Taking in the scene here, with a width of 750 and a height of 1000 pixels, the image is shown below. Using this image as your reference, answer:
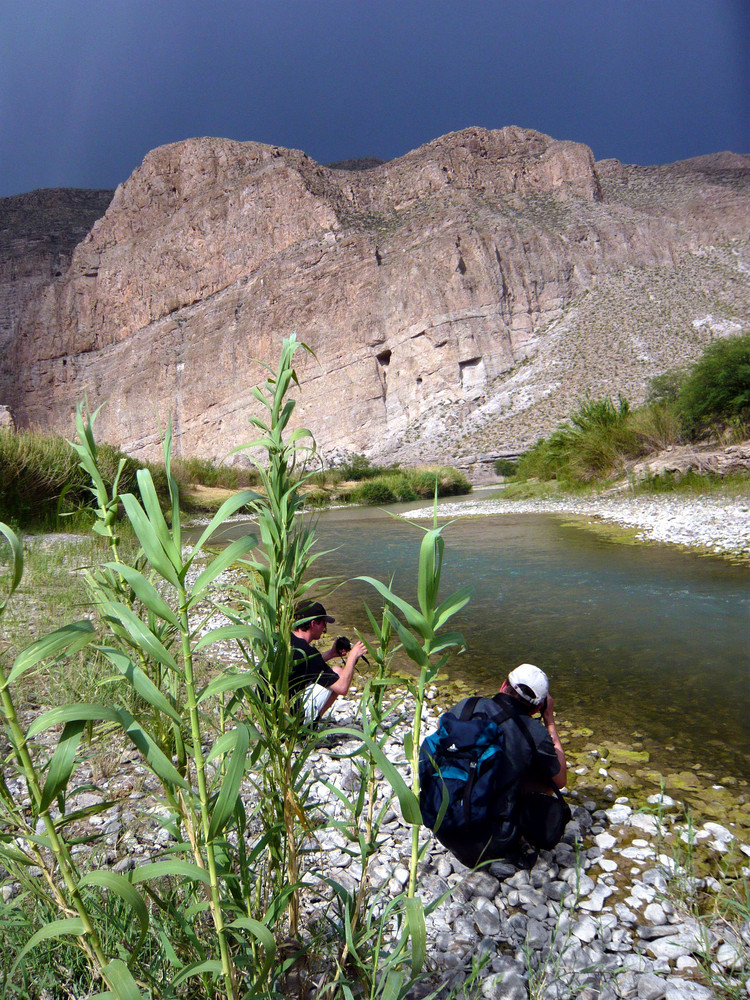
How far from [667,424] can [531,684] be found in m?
12.7

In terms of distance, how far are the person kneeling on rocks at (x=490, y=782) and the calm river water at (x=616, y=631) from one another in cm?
80

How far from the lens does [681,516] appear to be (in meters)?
8.99

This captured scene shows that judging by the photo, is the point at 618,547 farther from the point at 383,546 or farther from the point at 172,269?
the point at 172,269

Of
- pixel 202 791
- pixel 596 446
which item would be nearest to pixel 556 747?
pixel 202 791

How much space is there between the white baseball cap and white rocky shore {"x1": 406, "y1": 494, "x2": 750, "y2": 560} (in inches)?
210

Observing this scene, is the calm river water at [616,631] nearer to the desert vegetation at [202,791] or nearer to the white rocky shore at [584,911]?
the desert vegetation at [202,791]

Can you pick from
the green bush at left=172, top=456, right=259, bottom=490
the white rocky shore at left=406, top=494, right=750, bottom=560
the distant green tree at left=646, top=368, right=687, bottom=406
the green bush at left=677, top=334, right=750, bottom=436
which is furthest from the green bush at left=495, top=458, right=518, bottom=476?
the green bush at left=677, top=334, right=750, bottom=436

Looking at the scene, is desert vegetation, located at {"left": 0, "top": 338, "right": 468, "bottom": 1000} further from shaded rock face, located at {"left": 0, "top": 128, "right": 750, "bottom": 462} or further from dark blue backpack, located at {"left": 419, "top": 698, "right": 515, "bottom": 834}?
shaded rock face, located at {"left": 0, "top": 128, "right": 750, "bottom": 462}

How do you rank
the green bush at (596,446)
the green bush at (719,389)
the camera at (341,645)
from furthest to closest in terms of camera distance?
the green bush at (596,446)
the green bush at (719,389)
the camera at (341,645)

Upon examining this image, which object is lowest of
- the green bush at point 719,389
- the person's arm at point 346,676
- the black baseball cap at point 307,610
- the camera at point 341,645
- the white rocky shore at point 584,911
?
the white rocky shore at point 584,911

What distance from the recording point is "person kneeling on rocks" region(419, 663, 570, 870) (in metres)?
2.04

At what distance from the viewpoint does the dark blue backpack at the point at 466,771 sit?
2.03m

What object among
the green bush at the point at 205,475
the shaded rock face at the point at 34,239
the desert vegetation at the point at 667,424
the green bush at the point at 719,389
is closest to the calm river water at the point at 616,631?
the desert vegetation at the point at 667,424

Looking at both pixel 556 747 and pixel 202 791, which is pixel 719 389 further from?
pixel 202 791
